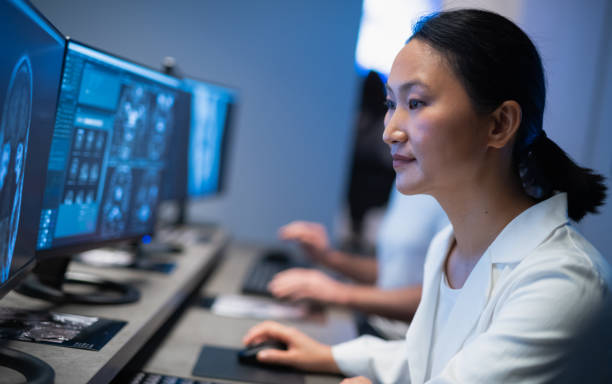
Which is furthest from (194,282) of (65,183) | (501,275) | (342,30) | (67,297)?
(342,30)

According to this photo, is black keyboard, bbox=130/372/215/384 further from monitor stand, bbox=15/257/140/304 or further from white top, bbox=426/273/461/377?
white top, bbox=426/273/461/377

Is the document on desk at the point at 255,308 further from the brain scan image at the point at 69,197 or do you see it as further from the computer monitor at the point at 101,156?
the brain scan image at the point at 69,197

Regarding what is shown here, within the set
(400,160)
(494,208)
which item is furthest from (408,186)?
(494,208)

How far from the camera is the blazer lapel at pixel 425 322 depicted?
0.99 meters

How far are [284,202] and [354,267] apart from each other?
0.88 metres

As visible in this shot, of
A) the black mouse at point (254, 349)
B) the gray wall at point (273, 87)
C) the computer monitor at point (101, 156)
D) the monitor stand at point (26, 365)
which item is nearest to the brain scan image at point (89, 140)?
the computer monitor at point (101, 156)

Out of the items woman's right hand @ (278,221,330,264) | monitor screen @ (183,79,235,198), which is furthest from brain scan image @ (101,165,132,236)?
woman's right hand @ (278,221,330,264)

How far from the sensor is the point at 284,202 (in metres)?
2.83

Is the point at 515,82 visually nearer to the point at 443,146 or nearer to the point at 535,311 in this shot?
the point at 443,146

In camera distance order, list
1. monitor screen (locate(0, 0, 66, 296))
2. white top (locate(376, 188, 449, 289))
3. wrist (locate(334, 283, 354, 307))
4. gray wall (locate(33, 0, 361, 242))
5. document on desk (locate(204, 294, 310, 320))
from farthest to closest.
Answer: gray wall (locate(33, 0, 361, 242))
white top (locate(376, 188, 449, 289))
wrist (locate(334, 283, 354, 307))
document on desk (locate(204, 294, 310, 320))
monitor screen (locate(0, 0, 66, 296))

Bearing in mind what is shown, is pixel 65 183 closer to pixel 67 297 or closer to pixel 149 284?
pixel 67 297

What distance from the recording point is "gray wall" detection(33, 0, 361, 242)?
268cm

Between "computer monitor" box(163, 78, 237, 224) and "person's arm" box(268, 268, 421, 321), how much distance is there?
49 centimetres

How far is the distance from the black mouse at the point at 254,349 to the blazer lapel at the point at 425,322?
28cm
